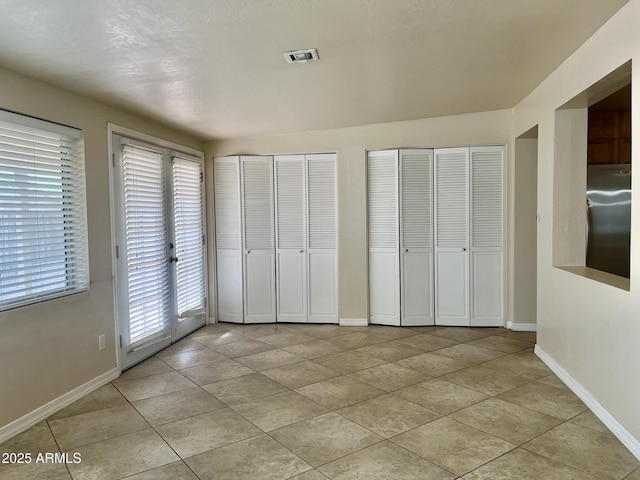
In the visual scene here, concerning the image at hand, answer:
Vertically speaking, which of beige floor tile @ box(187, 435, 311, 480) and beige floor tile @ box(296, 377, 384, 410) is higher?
beige floor tile @ box(296, 377, 384, 410)

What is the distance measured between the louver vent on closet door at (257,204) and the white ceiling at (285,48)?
139cm

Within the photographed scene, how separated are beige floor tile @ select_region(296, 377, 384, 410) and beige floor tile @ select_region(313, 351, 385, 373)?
0.88 ft

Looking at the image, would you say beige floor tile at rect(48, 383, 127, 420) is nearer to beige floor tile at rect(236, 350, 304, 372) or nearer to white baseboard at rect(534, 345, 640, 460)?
beige floor tile at rect(236, 350, 304, 372)

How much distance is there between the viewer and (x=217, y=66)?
3000 millimetres

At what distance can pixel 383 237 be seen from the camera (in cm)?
534

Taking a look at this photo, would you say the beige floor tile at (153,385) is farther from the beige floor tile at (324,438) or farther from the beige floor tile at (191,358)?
the beige floor tile at (324,438)

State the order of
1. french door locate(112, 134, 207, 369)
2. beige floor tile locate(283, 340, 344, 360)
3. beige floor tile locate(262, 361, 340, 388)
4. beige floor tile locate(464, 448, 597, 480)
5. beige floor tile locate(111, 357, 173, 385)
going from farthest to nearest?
beige floor tile locate(283, 340, 344, 360), french door locate(112, 134, 207, 369), beige floor tile locate(111, 357, 173, 385), beige floor tile locate(262, 361, 340, 388), beige floor tile locate(464, 448, 597, 480)

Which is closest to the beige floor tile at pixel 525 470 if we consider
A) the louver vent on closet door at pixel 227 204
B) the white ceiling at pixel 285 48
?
the white ceiling at pixel 285 48

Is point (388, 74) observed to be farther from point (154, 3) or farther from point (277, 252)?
point (277, 252)

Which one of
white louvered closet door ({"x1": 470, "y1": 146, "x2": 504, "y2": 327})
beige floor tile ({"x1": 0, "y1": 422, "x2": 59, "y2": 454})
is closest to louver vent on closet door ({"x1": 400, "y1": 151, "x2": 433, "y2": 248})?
white louvered closet door ({"x1": 470, "y1": 146, "x2": 504, "y2": 327})

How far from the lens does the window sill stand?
265 cm

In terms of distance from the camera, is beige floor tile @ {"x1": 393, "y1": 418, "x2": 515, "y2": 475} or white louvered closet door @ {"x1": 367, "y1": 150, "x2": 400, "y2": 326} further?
white louvered closet door @ {"x1": 367, "y1": 150, "x2": 400, "y2": 326}

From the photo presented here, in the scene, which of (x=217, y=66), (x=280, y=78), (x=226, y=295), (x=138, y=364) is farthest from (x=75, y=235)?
(x=226, y=295)

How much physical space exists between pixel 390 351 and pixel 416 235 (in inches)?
60.5
